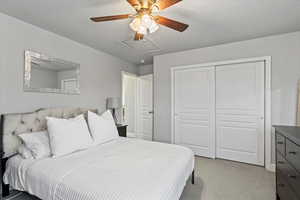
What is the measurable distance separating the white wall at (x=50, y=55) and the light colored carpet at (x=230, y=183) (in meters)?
1.29

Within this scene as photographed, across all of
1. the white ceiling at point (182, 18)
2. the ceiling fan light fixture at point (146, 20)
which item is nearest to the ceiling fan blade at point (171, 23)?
the ceiling fan light fixture at point (146, 20)

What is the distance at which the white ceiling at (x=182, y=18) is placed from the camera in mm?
1858

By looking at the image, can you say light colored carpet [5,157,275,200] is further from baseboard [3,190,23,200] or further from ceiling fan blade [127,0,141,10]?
ceiling fan blade [127,0,141,10]

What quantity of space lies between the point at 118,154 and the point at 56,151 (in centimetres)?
71

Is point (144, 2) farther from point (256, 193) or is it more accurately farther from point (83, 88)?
point (256, 193)

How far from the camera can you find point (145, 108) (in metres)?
4.84

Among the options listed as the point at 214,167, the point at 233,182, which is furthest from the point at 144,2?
the point at 214,167

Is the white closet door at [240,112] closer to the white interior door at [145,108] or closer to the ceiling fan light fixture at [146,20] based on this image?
the white interior door at [145,108]

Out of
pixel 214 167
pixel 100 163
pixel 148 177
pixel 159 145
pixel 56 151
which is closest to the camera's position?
pixel 148 177

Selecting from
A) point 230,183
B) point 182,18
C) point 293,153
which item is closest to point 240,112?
point 230,183

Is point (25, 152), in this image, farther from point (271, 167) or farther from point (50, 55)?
point (271, 167)

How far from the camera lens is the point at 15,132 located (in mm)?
1959

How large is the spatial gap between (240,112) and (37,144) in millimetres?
3382

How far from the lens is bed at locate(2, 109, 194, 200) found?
3.87 ft
